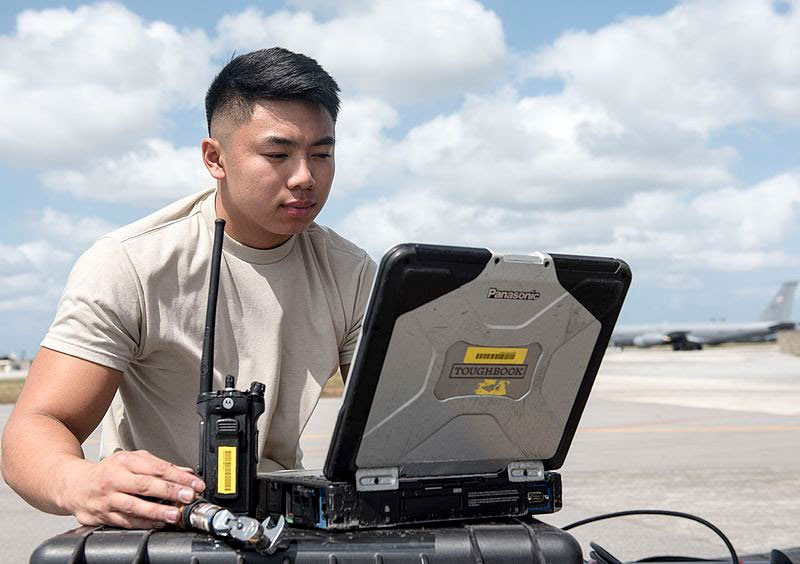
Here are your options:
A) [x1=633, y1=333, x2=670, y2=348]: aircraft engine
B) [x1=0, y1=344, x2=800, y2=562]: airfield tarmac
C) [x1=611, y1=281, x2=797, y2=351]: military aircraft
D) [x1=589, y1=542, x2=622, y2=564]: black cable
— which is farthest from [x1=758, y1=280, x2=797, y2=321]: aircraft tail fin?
[x1=589, y1=542, x2=622, y2=564]: black cable

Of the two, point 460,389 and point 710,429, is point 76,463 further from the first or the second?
point 710,429

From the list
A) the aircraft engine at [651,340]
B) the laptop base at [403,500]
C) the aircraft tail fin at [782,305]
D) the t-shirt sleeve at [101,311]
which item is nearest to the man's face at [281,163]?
the t-shirt sleeve at [101,311]

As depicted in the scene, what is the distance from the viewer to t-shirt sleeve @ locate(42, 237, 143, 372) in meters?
1.90

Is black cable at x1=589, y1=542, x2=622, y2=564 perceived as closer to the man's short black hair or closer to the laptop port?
the laptop port

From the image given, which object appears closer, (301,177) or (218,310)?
(301,177)

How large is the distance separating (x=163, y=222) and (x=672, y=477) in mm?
6467

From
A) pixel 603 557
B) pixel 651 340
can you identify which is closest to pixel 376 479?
pixel 603 557

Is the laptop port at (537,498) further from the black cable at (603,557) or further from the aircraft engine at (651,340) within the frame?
the aircraft engine at (651,340)

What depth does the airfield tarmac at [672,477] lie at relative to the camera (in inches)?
214

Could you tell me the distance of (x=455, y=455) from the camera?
1758mm

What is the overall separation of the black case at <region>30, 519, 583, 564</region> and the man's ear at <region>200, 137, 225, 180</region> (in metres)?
0.87

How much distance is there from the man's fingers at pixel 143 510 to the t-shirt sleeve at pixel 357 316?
2.75 ft

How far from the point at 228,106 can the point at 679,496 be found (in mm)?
5652

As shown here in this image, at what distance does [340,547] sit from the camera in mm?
1532
